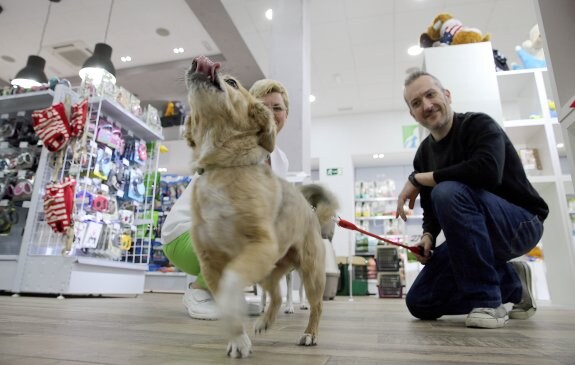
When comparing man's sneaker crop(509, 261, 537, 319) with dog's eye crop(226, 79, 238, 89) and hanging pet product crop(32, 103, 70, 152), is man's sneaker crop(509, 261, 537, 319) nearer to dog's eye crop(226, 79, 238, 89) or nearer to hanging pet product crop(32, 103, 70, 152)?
dog's eye crop(226, 79, 238, 89)

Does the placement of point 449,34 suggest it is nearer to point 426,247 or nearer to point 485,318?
point 426,247

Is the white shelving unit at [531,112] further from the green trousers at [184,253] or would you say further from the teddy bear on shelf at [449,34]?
the green trousers at [184,253]

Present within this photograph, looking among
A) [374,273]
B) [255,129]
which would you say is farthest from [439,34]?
[374,273]

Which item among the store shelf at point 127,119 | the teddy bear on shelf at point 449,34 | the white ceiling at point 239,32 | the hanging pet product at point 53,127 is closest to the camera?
the hanging pet product at point 53,127

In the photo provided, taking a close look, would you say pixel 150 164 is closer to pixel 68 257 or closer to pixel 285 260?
pixel 68 257

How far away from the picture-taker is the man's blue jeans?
184 centimetres

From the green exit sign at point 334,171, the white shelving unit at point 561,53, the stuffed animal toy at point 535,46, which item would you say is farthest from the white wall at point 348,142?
the white shelving unit at point 561,53

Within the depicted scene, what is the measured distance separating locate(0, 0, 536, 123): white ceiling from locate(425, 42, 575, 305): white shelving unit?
7.85 ft

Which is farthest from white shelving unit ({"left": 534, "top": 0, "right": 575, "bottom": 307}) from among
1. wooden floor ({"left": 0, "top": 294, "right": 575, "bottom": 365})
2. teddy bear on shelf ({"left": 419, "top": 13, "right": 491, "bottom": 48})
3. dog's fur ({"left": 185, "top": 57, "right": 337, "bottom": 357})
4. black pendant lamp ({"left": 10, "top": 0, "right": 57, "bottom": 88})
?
black pendant lamp ({"left": 10, "top": 0, "right": 57, "bottom": 88})

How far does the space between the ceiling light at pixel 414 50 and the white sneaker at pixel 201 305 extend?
20.5 feet

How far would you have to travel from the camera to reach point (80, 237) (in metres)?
3.55

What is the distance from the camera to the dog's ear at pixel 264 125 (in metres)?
1.31

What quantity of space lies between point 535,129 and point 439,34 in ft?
4.71

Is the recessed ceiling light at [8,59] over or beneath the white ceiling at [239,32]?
over
